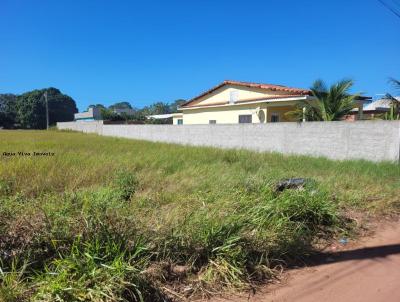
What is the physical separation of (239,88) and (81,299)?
64.4 ft

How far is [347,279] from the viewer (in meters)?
3.44

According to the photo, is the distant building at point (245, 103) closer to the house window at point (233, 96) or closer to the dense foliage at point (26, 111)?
the house window at point (233, 96)

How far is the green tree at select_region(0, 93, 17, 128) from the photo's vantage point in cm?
6594

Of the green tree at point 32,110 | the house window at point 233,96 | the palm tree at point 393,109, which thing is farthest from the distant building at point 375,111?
the green tree at point 32,110

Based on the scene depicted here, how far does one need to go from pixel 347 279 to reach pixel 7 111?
78276 mm

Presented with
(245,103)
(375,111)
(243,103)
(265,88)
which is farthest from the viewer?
(375,111)

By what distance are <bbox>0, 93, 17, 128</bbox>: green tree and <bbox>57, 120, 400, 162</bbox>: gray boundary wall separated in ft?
190

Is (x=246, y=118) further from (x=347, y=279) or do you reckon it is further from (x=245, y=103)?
(x=347, y=279)

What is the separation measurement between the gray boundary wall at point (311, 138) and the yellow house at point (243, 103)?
113 inches

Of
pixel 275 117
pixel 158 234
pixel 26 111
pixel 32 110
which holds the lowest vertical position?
pixel 158 234

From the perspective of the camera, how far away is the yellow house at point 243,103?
17817 mm

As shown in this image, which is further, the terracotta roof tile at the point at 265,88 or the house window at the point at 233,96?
the house window at the point at 233,96

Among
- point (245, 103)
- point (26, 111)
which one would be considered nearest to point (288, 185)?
point (245, 103)

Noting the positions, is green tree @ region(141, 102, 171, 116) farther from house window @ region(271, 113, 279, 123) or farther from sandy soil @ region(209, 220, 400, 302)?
sandy soil @ region(209, 220, 400, 302)
